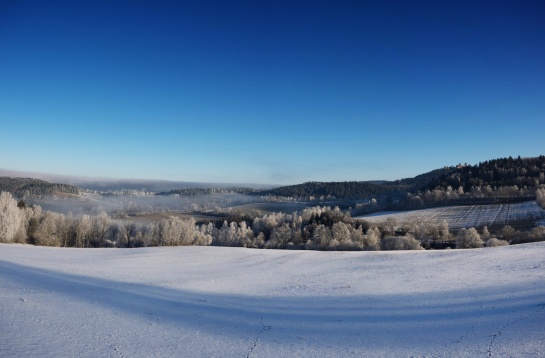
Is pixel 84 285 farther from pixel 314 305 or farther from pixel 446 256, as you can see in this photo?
pixel 446 256

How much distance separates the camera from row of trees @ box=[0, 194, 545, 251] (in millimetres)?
54781

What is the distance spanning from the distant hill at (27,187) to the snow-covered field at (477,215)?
415 feet

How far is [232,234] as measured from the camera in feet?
261

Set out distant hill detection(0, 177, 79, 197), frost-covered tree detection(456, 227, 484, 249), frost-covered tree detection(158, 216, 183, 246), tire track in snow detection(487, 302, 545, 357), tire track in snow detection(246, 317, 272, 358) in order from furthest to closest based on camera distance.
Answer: distant hill detection(0, 177, 79, 197), frost-covered tree detection(158, 216, 183, 246), frost-covered tree detection(456, 227, 484, 249), tire track in snow detection(246, 317, 272, 358), tire track in snow detection(487, 302, 545, 357)

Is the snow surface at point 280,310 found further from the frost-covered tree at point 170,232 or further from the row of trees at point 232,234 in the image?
the frost-covered tree at point 170,232

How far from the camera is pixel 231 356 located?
7.64m

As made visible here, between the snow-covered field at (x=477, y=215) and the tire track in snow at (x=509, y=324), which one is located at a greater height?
the tire track in snow at (x=509, y=324)

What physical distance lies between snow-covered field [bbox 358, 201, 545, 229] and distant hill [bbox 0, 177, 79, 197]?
12641 cm

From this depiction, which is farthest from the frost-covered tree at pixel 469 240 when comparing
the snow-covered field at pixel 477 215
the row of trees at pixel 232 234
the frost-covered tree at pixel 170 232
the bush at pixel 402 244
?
the frost-covered tree at pixel 170 232

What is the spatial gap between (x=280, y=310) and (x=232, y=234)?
227ft

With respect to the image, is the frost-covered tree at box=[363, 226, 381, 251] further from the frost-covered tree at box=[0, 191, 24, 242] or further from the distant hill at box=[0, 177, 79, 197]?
the distant hill at box=[0, 177, 79, 197]

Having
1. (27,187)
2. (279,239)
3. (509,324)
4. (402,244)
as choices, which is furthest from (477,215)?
(27,187)

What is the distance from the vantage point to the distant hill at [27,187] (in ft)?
397

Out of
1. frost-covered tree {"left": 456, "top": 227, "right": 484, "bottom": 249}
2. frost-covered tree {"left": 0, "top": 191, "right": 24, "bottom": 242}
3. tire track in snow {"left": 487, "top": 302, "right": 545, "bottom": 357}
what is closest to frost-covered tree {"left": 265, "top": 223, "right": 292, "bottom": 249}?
frost-covered tree {"left": 456, "top": 227, "right": 484, "bottom": 249}
